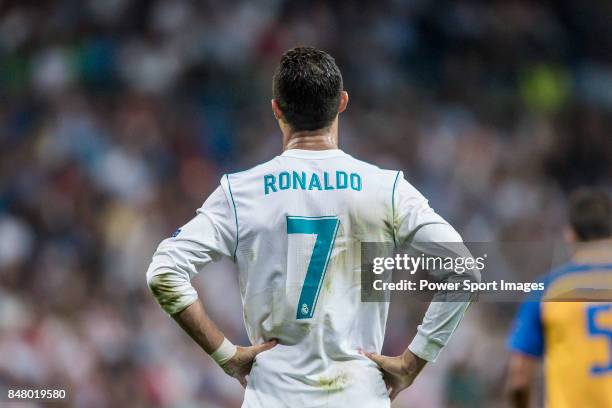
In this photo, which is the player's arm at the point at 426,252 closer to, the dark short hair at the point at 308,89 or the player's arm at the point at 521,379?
the dark short hair at the point at 308,89

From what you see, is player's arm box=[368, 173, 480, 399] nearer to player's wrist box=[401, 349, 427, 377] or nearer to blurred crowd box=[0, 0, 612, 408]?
player's wrist box=[401, 349, 427, 377]

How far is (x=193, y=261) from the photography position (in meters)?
3.09

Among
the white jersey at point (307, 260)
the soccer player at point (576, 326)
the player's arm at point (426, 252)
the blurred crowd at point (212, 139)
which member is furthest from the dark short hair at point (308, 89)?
the blurred crowd at point (212, 139)

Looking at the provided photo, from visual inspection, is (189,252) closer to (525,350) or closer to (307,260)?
(307,260)

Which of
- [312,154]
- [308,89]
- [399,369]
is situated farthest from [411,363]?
[308,89]

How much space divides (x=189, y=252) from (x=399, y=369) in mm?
703

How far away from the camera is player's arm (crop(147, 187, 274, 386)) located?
3.07 metres

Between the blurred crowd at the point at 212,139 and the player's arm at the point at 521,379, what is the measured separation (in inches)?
147

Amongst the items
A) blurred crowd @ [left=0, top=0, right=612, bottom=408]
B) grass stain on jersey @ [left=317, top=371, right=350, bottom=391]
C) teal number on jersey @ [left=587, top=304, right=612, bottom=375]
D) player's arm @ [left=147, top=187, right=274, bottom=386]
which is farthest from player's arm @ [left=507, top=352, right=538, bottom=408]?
blurred crowd @ [left=0, top=0, right=612, bottom=408]

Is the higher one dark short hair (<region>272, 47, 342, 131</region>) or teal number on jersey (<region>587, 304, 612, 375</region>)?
dark short hair (<region>272, 47, 342, 131</region>)

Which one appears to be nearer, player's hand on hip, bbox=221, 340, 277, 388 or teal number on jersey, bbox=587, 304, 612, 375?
player's hand on hip, bbox=221, 340, 277, 388

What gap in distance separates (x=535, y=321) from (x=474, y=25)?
731 centimetres

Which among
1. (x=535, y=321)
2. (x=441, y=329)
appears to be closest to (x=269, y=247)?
(x=441, y=329)

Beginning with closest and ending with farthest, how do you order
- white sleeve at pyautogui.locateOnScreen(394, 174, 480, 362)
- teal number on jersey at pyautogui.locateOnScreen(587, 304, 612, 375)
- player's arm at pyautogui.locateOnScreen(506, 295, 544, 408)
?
white sleeve at pyautogui.locateOnScreen(394, 174, 480, 362) → teal number on jersey at pyautogui.locateOnScreen(587, 304, 612, 375) → player's arm at pyautogui.locateOnScreen(506, 295, 544, 408)
